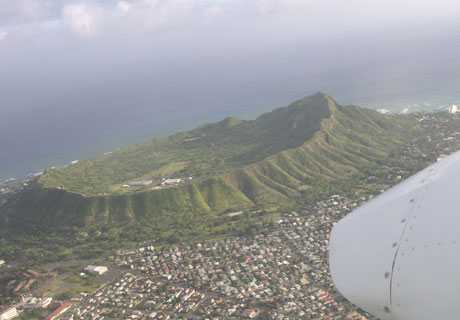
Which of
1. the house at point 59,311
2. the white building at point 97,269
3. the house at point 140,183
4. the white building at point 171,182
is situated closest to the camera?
the house at point 59,311

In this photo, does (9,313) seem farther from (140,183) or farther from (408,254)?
(408,254)

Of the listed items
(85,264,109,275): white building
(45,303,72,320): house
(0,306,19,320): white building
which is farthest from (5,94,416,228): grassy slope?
(0,306,19,320): white building

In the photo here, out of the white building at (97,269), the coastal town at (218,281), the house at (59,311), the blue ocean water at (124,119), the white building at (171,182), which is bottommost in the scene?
the coastal town at (218,281)

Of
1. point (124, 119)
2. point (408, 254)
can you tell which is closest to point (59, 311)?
point (408, 254)

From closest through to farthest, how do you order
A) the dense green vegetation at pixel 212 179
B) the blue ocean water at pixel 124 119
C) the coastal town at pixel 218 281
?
the coastal town at pixel 218 281 → the dense green vegetation at pixel 212 179 → the blue ocean water at pixel 124 119

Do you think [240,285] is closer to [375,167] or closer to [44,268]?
[44,268]

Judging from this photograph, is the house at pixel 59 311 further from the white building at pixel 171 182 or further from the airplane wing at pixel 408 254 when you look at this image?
the airplane wing at pixel 408 254

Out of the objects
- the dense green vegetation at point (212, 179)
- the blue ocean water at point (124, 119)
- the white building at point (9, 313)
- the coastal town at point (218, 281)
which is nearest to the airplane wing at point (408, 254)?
the coastal town at point (218, 281)
